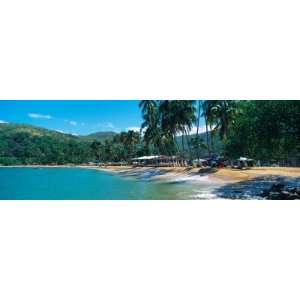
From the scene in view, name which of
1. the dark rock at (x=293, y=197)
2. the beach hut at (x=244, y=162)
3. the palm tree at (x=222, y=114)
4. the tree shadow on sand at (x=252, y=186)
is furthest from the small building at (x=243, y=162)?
the dark rock at (x=293, y=197)

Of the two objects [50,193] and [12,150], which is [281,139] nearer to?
[50,193]

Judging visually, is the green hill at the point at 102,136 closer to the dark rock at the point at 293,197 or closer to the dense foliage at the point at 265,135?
the dense foliage at the point at 265,135

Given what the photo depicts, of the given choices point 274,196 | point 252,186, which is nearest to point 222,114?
point 252,186

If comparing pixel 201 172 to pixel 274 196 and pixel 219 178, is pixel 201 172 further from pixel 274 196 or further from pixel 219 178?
pixel 274 196

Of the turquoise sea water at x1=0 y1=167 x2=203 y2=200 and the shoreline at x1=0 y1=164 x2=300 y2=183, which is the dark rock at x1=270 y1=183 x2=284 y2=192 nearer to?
the shoreline at x1=0 y1=164 x2=300 y2=183
